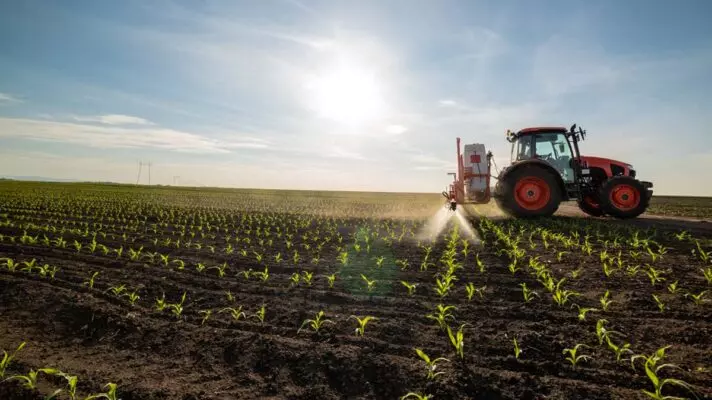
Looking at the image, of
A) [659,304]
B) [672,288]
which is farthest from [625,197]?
[659,304]

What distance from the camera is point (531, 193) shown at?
13305 mm

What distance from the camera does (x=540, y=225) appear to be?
12.3m

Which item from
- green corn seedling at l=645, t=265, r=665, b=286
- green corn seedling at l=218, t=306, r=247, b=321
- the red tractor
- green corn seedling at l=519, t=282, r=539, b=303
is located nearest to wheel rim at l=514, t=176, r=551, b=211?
the red tractor

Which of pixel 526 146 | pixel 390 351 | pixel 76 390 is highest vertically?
pixel 526 146

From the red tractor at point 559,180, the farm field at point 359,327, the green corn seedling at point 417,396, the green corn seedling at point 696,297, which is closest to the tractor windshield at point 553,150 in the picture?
the red tractor at point 559,180

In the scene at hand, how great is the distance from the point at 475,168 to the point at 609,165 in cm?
457

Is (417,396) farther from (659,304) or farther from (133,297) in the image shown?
(133,297)

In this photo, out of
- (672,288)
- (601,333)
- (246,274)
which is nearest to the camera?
(601,333)

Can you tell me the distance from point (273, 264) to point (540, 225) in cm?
868

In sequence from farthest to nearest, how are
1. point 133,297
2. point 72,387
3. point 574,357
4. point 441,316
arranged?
point 133,297 → point 441,316 → point 574,357 → point 72,387

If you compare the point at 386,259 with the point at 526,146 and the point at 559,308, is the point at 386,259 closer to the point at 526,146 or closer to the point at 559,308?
the point at 559,308

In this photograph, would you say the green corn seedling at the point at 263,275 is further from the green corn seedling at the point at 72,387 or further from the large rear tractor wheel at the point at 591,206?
the large rear tractor wheel at the point at 591,206

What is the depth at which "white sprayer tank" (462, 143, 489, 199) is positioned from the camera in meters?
15.2

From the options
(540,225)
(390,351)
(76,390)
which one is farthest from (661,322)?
(540,225)
